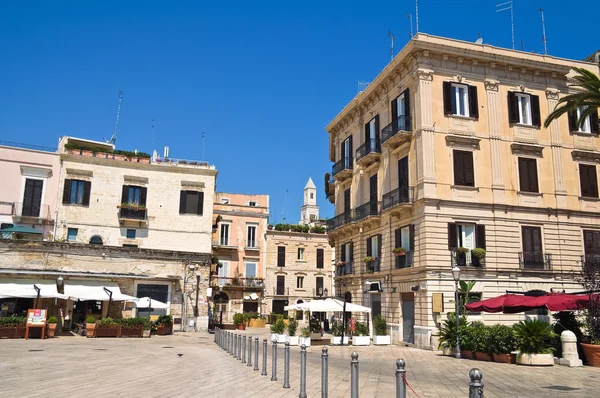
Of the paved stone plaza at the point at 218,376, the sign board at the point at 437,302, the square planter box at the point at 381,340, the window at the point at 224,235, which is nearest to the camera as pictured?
the paved stone plaza at the point at 218,376

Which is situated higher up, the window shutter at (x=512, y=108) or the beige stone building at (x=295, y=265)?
the window shutter at (x=512, y=108)

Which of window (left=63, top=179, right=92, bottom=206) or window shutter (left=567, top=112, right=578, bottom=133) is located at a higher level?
window shutter (left=567, top=112, right=578, bottom=133)

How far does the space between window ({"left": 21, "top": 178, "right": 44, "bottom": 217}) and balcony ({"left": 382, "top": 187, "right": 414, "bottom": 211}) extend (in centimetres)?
2410

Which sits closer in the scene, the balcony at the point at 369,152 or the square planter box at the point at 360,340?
the square planter box at the point at 360,340

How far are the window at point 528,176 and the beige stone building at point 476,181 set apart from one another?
0.06m

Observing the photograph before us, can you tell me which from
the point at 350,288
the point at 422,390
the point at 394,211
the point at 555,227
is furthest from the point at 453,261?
the point at 422,390

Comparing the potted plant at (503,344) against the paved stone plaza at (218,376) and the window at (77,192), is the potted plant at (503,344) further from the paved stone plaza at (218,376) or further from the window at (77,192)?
the window at (77,192)

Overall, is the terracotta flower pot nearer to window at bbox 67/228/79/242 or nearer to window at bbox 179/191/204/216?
window at bbox 179/191/204/216

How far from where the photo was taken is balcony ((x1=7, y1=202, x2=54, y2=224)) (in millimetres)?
36156

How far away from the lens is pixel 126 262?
3309cm

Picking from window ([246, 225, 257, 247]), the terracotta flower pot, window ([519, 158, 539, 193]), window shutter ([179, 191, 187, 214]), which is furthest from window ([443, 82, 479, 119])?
window ([246, 225, 257, 247])

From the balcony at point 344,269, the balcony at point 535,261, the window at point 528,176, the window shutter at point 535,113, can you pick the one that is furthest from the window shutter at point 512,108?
the balcony at point 344,269

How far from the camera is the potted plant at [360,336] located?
26344 millimetres

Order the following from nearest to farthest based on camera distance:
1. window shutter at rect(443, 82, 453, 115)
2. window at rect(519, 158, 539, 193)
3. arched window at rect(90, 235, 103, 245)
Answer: window shutter at rect(443, 82, 453, 115)
window at rect(519, 158, 539, 193)
arched window at rect(90, 235, 103, 245)
